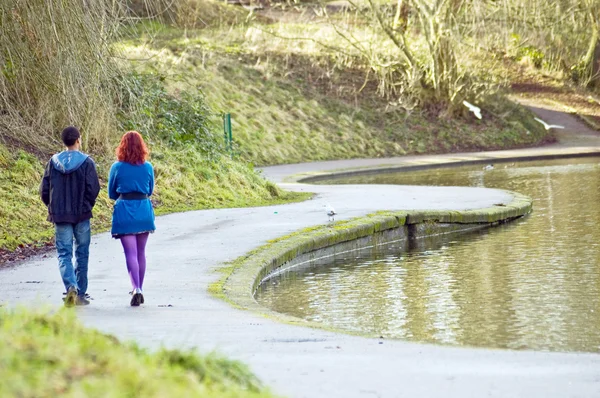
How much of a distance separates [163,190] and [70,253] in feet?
30.0

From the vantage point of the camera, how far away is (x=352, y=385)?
6035 millimetres

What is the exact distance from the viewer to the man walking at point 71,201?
956cm

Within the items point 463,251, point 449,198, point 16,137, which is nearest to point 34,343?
point 463,251

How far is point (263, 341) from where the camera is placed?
757 centimetres

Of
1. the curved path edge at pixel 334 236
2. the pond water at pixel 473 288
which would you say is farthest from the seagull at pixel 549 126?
the pond water at pixel 473 288

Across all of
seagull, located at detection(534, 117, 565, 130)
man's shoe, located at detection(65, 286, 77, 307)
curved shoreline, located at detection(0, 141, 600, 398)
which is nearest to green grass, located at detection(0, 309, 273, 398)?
curved shoreline, located at detection(0, 141, 600, 398)

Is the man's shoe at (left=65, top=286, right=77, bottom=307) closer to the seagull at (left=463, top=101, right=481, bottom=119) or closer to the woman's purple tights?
the woman's purple tights

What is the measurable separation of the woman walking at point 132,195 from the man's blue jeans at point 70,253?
0.31 metres

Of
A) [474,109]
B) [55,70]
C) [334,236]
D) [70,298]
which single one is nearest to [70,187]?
[70,298]

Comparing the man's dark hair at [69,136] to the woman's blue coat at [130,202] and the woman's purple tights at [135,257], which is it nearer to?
the woman's blue coat at [130,202]

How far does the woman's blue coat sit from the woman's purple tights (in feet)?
0.34

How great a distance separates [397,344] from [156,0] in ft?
30.1

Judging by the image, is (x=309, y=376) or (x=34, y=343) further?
(x=309, y=376)

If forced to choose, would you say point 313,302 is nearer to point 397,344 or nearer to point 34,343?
point 397,344
